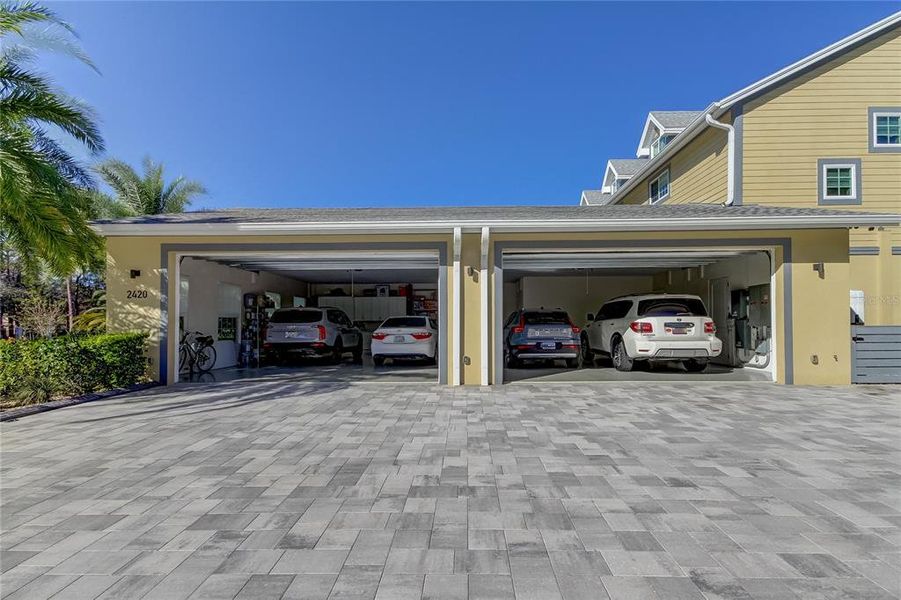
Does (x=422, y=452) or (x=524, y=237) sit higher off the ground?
(x=524, y=237)

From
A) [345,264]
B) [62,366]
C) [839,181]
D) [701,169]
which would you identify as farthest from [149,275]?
[839,181]

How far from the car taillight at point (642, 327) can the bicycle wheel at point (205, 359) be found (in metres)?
9.91

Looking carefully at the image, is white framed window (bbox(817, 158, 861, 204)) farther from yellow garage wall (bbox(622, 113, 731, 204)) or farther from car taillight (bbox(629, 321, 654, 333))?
car taillight (bbox(629, 321, 654, 333))

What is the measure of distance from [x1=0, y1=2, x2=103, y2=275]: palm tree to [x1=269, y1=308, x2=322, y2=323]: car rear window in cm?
452

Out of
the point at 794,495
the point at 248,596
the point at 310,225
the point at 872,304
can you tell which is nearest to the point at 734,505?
the point at 794,495

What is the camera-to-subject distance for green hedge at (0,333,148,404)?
279 inches

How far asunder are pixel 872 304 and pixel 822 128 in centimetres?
500

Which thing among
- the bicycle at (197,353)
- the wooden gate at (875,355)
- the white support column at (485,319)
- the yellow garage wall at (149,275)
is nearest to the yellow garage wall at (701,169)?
the wooden gate at (875,355)

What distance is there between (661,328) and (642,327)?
372mm

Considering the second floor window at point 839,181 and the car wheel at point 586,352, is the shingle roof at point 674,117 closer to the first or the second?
the second floor window at point 839,181

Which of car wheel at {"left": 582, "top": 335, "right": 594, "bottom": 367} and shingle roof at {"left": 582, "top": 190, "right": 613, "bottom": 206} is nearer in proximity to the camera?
car wheel at {"left": 582, "top": 335, "right": 594, "bottom": 367}

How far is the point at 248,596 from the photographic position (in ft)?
7.63

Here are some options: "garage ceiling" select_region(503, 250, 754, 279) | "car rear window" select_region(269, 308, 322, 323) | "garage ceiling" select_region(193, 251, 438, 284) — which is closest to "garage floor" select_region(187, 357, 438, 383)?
"car rear window" select_region(269, 308, 322, 323)

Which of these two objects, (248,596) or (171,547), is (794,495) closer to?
(248,596)
